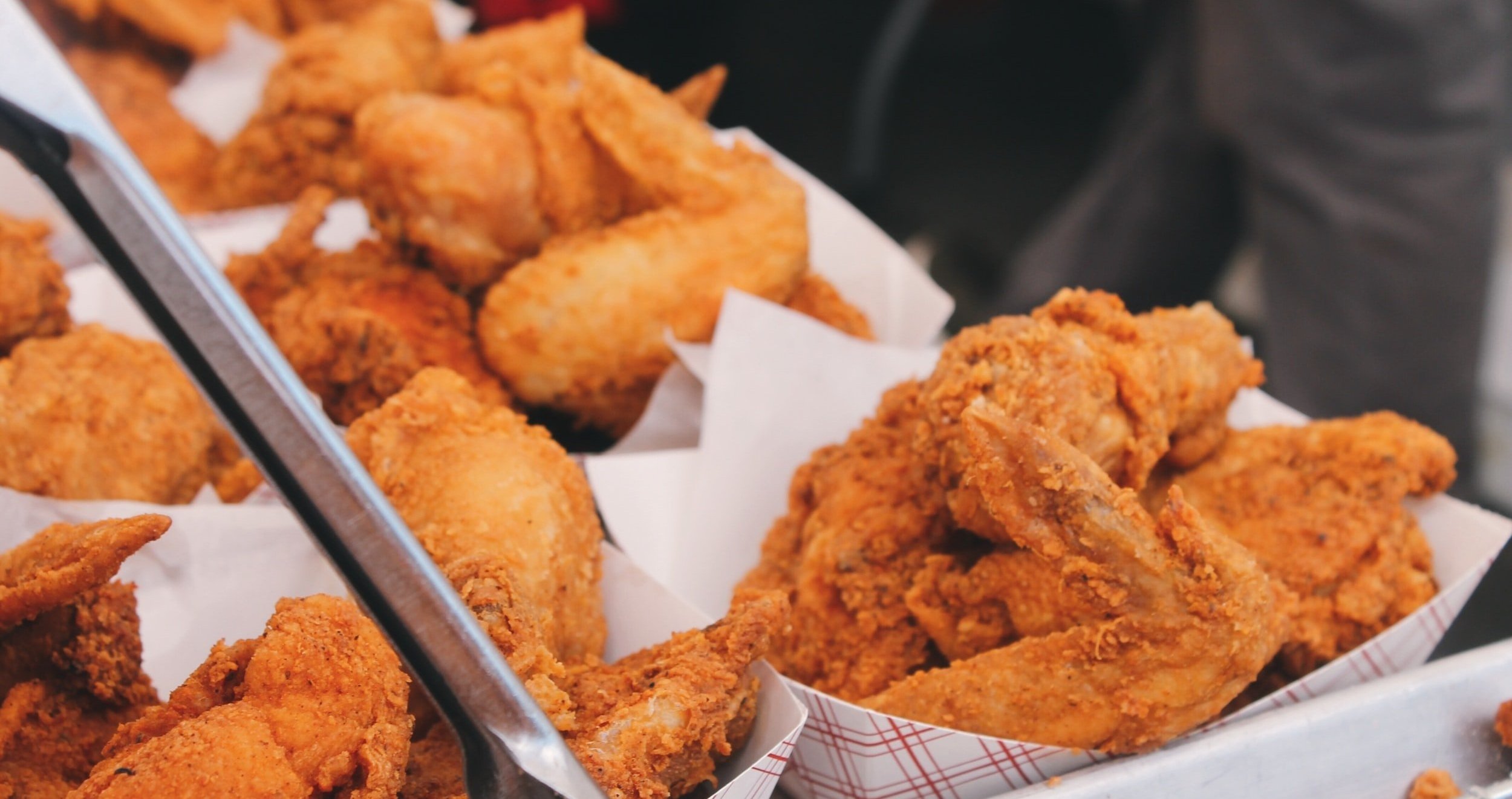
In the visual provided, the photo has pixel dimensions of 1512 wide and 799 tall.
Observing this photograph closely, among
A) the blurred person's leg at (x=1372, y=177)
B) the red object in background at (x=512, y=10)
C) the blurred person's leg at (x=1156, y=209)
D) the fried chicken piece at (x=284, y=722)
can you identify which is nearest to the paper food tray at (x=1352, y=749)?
the fried chicken piece at (x=284, y=722)

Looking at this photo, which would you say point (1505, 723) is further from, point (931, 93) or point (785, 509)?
point (931, 93)

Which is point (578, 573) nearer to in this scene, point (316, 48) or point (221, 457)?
point (221, 457)

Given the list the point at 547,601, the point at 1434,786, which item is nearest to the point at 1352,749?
the point at 1434,786

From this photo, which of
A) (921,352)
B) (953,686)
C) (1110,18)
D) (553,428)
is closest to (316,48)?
(553,428)

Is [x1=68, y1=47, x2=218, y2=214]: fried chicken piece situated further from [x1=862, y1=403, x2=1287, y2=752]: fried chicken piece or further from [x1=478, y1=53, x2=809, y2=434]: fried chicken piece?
[x1=862, y1=403, x2=1287, y2=752]: fried chicken piece

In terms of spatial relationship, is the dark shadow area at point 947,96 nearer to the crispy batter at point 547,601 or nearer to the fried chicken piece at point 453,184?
the fried chicken piece at point 453,184

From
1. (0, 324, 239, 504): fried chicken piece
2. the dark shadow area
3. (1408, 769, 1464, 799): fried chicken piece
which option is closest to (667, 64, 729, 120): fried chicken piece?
(0, 324, 239, 504): fried chicken piece

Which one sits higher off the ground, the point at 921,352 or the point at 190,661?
the point at 921,352
